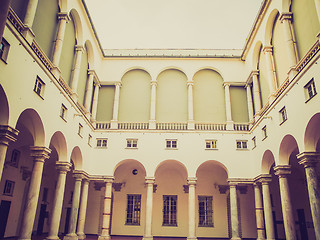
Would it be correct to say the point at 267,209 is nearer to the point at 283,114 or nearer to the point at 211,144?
the point at 211,144

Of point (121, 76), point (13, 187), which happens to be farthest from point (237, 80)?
point (13, 187)

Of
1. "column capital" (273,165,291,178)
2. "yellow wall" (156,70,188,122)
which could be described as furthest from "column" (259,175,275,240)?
"yellow wall" (156,70,188,122)

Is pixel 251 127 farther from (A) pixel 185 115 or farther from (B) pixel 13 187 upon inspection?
(B) pixel 13 187

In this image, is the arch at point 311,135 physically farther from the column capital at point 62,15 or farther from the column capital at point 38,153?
the column capital at point 62,15

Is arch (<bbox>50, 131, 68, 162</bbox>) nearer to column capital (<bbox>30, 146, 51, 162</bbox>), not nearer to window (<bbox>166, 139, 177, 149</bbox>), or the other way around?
column capital (<bbox>30, 146, 51, 162</bbox>)

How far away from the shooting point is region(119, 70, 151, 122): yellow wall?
23.7m

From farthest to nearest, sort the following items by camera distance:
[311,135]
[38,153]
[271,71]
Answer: [271,71] < [38,153] < [311,135]

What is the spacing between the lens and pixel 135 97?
2427 cm

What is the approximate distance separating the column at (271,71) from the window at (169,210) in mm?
12331

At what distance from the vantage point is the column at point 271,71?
1814cm

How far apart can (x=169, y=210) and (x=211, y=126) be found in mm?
8323

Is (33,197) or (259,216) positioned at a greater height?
(33,197)

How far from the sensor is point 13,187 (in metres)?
18.4

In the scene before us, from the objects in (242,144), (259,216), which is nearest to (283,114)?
A: (242,144)
